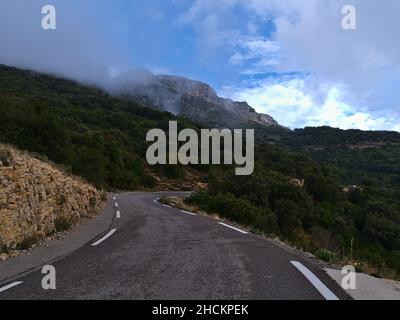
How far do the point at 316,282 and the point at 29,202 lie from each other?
789 cm

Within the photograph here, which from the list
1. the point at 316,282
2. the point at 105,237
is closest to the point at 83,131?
the point at 105,237

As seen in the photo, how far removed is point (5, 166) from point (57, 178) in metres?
3.85

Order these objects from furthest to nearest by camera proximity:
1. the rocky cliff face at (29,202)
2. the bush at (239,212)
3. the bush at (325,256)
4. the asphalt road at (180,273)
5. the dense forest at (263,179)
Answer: the dense forest at (263,179), the bush at (239,212), the rocky cliff face at (29,202), the bush at (325,256), the asphalt road at (180,273)

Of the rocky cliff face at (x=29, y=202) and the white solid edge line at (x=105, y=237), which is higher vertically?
the rocky cliff face at (x=29, y=202)

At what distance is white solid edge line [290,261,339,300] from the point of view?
5.78m

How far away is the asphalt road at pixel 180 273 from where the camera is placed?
5953 millimetres

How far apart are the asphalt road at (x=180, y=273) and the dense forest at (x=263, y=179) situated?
1.93 metres

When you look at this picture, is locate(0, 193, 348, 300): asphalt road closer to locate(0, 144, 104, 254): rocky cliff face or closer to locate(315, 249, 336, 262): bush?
locate(315, 249, 336, 262): bush

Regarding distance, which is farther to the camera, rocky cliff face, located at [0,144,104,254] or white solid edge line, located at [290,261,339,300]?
rocky cliff face, located at [0,144,104,254]

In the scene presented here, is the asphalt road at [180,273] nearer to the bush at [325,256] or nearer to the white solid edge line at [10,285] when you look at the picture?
the white solid edge line at [10,285]

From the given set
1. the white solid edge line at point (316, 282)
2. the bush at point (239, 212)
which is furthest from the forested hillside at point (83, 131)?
the white solid edge line at point (316, 282)

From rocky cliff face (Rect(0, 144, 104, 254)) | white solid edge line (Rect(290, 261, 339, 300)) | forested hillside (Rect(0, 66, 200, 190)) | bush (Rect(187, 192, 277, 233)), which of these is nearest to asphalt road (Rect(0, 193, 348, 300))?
white solid edge line (Rect(290, 261, 339, 300))

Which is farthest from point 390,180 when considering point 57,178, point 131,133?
point 57,178
